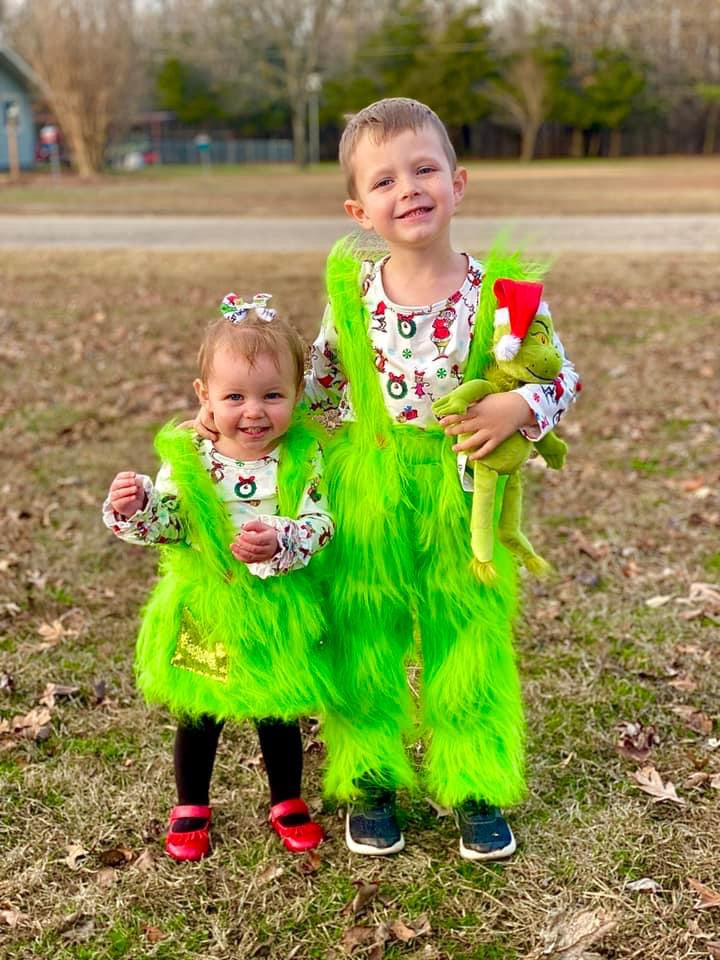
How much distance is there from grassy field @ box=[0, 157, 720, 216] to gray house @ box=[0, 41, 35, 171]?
16.7ft

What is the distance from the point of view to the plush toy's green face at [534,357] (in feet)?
7.48

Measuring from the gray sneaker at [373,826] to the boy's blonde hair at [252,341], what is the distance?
1.19 metres

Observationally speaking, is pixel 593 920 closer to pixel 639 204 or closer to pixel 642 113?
pixel 639 204

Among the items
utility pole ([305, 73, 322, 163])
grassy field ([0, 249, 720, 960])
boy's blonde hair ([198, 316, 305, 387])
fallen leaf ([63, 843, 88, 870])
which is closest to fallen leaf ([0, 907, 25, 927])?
grassy field ([0, 249, 720, 960])

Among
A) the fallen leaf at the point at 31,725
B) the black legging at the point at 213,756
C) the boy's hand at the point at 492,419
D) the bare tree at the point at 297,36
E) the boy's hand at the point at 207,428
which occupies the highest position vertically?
the bare tree at the point at 297,36

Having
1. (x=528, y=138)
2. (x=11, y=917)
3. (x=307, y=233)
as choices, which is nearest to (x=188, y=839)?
(x=11, y=917)

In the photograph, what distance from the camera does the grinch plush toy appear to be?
2.25m

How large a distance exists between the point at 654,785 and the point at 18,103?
42821 mm

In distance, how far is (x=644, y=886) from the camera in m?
2.58

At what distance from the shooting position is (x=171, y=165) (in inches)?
1998

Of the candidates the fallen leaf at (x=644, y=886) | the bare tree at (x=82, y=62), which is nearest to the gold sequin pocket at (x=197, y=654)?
the fallen leaf at (x=644, y=886)

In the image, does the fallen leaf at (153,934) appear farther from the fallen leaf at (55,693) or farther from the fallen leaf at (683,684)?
the fallen leaf at (683,684)

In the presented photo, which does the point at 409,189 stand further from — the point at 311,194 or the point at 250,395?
the point at 311,194

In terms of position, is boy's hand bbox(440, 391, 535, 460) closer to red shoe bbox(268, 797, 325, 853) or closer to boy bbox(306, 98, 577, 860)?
boy bbox(306, 98, 577, 860)
